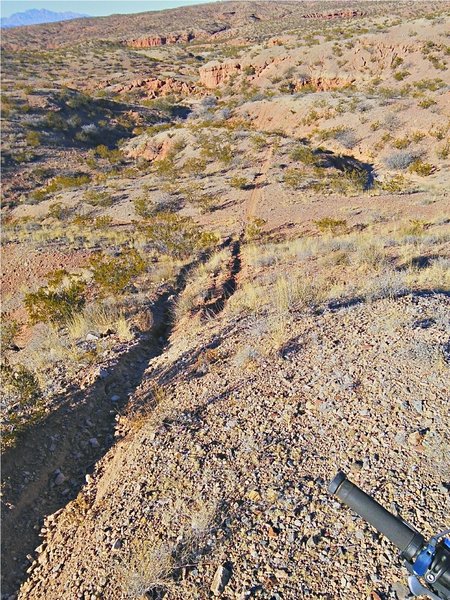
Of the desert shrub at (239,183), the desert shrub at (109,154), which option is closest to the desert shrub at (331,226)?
the desert shrub at (239,183)

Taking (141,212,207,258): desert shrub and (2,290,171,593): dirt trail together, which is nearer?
(2,290,171,593): dirt trail

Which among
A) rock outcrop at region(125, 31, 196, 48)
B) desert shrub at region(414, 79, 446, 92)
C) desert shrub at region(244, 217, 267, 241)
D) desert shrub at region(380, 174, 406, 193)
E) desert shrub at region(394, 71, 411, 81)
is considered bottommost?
desert shrub at region(380, 174, 406, 193)

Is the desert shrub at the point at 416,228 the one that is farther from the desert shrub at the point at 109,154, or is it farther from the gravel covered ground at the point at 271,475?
the desert shrub at the point at 109,154

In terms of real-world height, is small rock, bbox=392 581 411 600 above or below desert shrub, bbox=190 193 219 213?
above

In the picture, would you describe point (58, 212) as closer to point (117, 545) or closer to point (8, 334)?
point (8, 334)

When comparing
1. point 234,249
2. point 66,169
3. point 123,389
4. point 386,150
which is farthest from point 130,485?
point 66,169

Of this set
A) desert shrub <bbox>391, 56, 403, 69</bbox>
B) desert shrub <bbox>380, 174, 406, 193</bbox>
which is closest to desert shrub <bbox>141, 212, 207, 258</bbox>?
desert shrub <bbox>380, 174, 406, 193</bbox>

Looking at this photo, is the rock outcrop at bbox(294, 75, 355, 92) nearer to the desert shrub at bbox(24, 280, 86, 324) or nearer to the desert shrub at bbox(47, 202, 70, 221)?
the desert shrub at bbox(47, 202, 70, 221)
